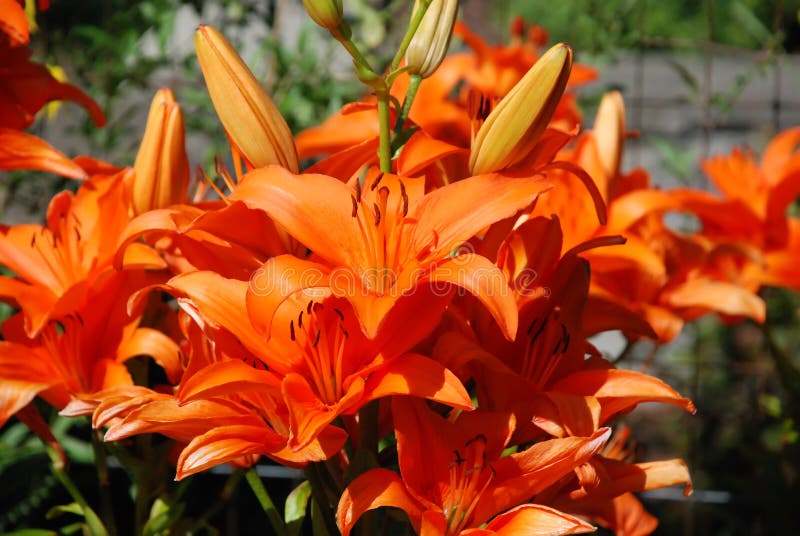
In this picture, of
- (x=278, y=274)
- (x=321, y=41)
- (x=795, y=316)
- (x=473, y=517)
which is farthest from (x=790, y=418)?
(x=795, y=316)

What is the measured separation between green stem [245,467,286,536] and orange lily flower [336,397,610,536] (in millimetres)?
103

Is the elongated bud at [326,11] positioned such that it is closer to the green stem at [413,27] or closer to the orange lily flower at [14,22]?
the green stem at [413,27]

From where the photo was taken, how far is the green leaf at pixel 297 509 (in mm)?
602

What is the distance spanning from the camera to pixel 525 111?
0.53m

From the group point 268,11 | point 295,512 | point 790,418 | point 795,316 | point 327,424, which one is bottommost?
point 795,316

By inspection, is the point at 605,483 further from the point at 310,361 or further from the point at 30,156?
the point at 30,156

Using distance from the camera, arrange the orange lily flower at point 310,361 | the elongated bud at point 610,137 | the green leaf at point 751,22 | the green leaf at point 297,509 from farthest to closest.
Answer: the green leaf at point 751,22, the elongated bud at point 610,137, the green leaf at point 297,509, the orange lily flower at point 310,361

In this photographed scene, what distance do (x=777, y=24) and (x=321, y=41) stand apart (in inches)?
27.1

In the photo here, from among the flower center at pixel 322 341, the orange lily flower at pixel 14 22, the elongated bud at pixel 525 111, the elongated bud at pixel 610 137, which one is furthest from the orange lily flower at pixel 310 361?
the elongated bud at pixel 610 137

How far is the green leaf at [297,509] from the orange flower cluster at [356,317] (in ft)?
0.13

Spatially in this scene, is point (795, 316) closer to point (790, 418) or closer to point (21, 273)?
point (790, 418)

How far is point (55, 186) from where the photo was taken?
4.35 ft

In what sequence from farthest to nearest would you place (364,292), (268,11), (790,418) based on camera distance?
(268,11) < (790,418) < (364,292)

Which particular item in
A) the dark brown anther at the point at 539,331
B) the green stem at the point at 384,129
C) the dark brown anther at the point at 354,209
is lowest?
the dark brown anther at the point at 539,331
